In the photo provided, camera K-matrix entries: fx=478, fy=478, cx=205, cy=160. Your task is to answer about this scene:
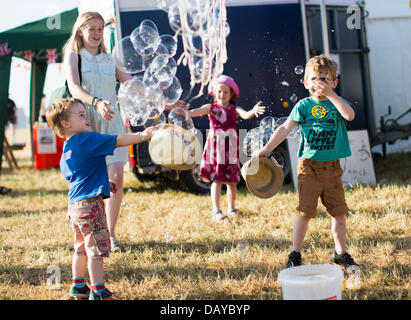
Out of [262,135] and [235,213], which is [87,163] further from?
[235,213]

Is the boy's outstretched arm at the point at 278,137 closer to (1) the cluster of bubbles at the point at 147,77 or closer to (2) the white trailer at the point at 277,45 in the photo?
(1) the cluster of bubbles at the point at 147,77

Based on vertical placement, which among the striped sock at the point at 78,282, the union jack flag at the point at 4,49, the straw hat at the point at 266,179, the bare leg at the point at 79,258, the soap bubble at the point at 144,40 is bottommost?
the striped sock at the point at 78,282

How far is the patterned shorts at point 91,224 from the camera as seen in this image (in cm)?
270

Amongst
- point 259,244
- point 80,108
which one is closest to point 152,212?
point 259,244

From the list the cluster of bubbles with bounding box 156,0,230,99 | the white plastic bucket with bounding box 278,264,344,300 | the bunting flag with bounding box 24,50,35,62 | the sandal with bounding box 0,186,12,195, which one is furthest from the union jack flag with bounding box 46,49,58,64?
the white plastic bucket with bounding box 278,264,344,300

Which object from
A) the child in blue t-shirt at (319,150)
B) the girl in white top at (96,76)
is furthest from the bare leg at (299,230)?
the girl in white top at (96,76)

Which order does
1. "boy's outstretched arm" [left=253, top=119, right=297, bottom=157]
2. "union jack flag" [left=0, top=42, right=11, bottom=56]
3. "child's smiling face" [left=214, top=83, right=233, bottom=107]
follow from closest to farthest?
"boy's outstretched arm" [left=253, top=119, right=297, bottom=157] < "child's smiling face" [left=214, top=83, right=233, bottom=107] < "union jack flag" [left=0, top=42, right=11, bottom=56]

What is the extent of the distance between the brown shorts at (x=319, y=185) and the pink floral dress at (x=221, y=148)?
173 centimetres

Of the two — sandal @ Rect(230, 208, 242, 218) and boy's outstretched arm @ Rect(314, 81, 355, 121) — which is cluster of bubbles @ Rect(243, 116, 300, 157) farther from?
sandal @ Rect(230, 208, 242, 218)

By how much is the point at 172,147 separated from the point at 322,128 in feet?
3.33

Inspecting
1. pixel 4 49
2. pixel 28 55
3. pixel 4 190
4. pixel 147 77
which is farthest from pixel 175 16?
pixel 28 55

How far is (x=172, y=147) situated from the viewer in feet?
8.64

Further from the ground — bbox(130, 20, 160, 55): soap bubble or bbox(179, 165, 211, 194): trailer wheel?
bbox(130, 20, 160, 55): soap bubble

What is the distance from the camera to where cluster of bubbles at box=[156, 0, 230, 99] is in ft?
15.4
